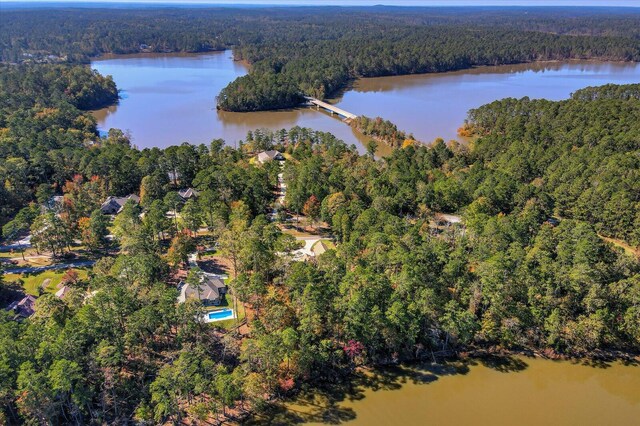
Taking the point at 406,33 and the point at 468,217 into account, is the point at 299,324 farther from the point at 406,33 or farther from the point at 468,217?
the point at 406,33

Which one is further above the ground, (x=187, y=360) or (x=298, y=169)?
(x=298, y=169)

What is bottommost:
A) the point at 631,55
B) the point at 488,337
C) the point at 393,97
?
the point at 488,337

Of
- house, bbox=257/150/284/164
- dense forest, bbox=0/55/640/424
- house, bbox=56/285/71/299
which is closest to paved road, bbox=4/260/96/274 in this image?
dense forest, bbox=0/55/640/424

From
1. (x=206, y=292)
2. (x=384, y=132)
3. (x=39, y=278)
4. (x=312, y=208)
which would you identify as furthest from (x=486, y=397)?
(x=384, y=132)

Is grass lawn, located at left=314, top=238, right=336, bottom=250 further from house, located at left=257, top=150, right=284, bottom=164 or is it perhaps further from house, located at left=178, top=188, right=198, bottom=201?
house, located at left=257, top=150, right=284, bottom=164

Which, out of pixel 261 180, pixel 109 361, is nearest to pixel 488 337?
pixel 109 361

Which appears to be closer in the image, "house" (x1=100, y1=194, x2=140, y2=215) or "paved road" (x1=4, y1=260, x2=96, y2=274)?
"paved road" (x1=4, y1=260, x2=96, y2=274)

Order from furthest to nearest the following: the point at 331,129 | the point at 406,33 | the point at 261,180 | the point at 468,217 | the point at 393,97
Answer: the point at 406,33, the point at 393,97, the point at 331,129, the point at 261,180, the point at 468,217
